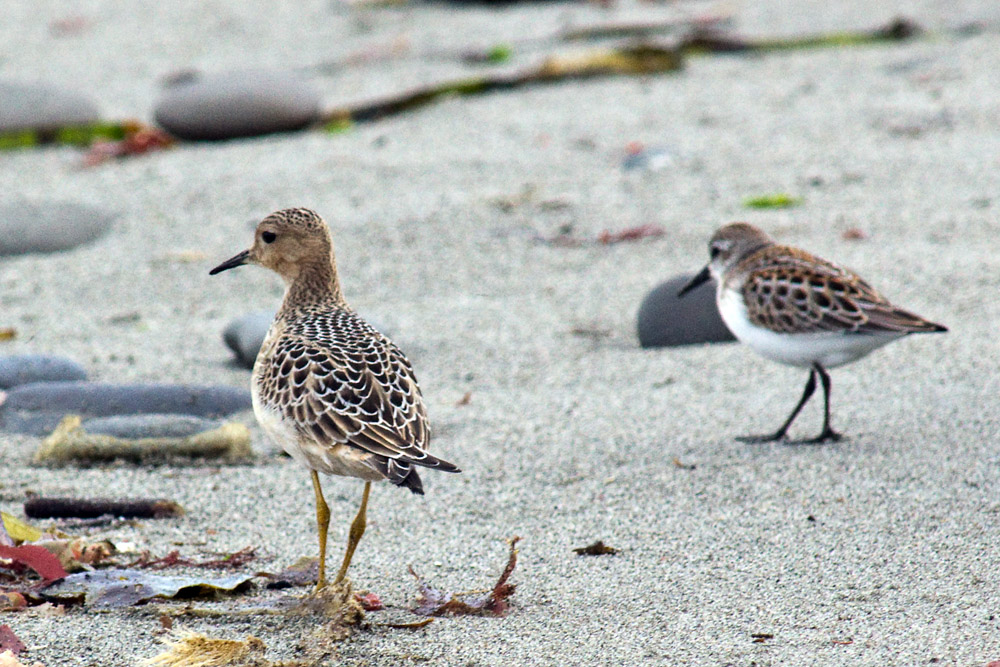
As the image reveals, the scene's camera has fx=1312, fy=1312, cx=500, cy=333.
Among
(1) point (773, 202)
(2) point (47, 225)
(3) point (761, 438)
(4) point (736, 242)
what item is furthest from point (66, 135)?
(3) point (761, 438)

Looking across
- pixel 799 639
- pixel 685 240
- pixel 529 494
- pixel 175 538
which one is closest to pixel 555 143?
pixel 685 240

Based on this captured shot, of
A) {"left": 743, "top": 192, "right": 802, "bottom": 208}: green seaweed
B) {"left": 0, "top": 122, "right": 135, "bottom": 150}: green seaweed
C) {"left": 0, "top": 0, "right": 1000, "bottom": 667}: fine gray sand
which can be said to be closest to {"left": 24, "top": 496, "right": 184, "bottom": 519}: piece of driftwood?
{"left": 0, "top": 0, "right": 1000, "bottom": 667}: fine gray sand

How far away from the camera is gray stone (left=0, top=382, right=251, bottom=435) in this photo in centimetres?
509

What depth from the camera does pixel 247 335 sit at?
18.8ft

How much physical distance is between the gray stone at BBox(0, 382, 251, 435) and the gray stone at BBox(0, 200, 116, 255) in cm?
249

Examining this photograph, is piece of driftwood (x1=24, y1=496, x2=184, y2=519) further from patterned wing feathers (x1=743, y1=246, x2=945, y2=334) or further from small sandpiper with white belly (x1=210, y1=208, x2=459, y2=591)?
patterned wing feathers (x1=743, y1=246, x2=945, y2=334)

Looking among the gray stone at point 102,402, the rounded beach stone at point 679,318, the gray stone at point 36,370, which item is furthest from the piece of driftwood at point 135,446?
the rounded beach stone at point 679,318

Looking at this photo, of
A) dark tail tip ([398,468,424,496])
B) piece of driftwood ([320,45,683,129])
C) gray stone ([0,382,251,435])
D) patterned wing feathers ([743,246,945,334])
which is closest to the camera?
dark tail tip ([398,468,424,496])

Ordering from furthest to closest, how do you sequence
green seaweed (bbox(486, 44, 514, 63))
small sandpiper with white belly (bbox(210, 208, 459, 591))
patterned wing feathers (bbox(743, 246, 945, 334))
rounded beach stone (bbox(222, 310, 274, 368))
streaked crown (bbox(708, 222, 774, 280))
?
green seaweed (bbox(486, 44, 514, 63)) < rounded beach stone (bbox(222, 310, 274, 368)) < streaked crown (bbox(708, 222, 774, 280)) < patterned wing feathers (bbox(743, 246, 945, 334)) < small sandpiper with white belly (bbox(210, 208, 459, 591))

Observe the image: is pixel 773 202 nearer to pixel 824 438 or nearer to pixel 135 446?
pixel 824 438

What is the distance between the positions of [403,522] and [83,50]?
33.7ft

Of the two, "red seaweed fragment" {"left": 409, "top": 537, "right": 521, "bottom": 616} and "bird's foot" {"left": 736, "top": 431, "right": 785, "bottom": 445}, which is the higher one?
"red seaweed fragment" {"left": 409, "top": 537, "right": 521, "bottom": 616}

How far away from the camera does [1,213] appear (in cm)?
778

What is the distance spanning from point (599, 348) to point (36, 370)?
95.4 inches
